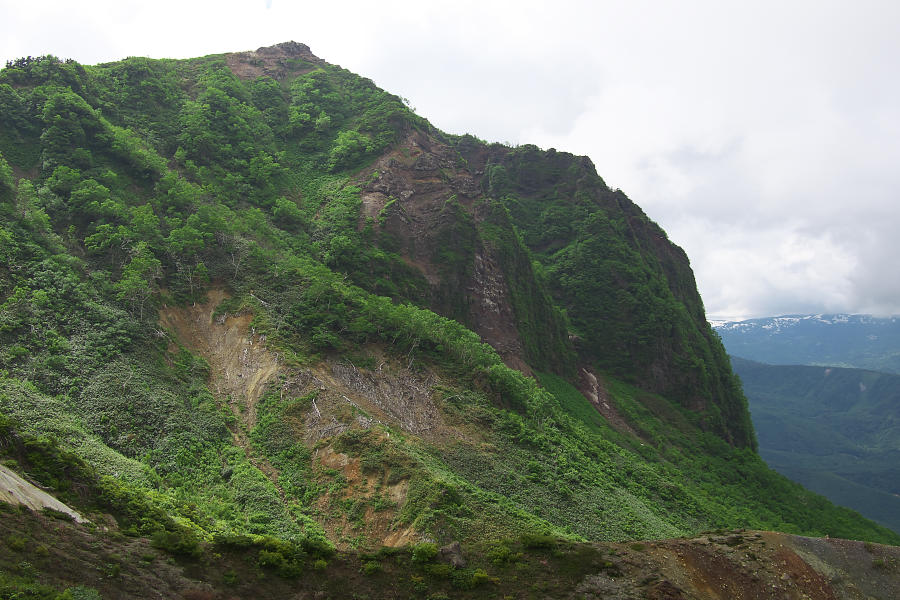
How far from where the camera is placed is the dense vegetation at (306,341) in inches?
886

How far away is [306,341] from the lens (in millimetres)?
33375

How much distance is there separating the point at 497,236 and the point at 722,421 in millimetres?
42162

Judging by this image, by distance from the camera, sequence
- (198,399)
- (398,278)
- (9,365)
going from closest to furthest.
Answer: (9,365)
(198,399)
(398,278)

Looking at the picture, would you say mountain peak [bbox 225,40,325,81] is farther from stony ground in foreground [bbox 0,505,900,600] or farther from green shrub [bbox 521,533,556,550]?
green shrub [bbox 521,533,556,550]

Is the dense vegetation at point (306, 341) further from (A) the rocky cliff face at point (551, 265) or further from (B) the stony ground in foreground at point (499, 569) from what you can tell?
(B) the stony ground in foreground at point (499, 569)

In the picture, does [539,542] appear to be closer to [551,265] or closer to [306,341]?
[306,341]

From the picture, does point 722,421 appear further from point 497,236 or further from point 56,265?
point 56,265

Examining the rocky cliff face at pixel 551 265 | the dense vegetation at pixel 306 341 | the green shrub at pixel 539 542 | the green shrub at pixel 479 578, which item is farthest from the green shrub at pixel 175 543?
the rocky cliff face at pixel 551 265

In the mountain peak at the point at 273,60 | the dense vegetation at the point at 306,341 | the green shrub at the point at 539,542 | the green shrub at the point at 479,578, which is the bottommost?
the green shrub at the point at 479,578

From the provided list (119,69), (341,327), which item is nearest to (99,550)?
(341,327)

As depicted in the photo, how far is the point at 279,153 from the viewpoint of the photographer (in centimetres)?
6188

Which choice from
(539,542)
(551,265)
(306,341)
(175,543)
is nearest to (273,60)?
(551,265)

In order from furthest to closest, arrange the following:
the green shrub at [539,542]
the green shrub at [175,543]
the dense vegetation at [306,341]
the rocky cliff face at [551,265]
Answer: the rocky cliff face at [551,265]
the dense vegetation at [306,341]
the green shrub at [539,542]
the green shrub at [175,543]

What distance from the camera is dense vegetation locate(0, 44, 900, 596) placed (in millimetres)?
22500
